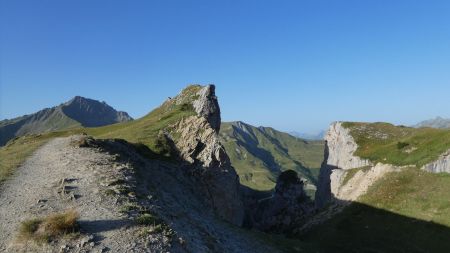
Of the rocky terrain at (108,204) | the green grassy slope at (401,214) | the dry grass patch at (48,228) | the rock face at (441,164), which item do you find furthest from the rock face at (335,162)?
the dry grass patch at (48,228)

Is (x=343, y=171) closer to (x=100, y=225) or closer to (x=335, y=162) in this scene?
(x=335, y=162)

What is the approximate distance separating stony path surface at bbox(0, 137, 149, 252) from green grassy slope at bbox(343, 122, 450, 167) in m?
50.2

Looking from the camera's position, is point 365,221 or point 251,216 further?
point 251,216

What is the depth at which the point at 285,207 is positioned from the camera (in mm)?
83938

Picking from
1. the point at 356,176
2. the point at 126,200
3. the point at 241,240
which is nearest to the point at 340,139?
the point at 356,176

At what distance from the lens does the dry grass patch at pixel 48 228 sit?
68.4 ft

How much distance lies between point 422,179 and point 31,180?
172 feet

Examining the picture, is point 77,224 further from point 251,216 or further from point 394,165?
point 251,216

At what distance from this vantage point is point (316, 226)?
59531 mm

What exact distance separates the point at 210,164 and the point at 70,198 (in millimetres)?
42652

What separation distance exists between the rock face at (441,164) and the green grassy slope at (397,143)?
108cm

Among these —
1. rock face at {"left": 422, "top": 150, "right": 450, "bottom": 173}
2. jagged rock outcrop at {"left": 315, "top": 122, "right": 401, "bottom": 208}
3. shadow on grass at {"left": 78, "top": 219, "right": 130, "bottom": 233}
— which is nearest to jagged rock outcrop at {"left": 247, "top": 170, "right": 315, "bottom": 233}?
jagged rock outcrop at {"left": 315, "top": 122, "right": 401, "bottom": 208}

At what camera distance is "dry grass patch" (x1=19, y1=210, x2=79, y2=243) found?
20836mm

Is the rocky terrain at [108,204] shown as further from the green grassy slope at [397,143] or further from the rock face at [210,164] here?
the green grassy slope at [397,143]
